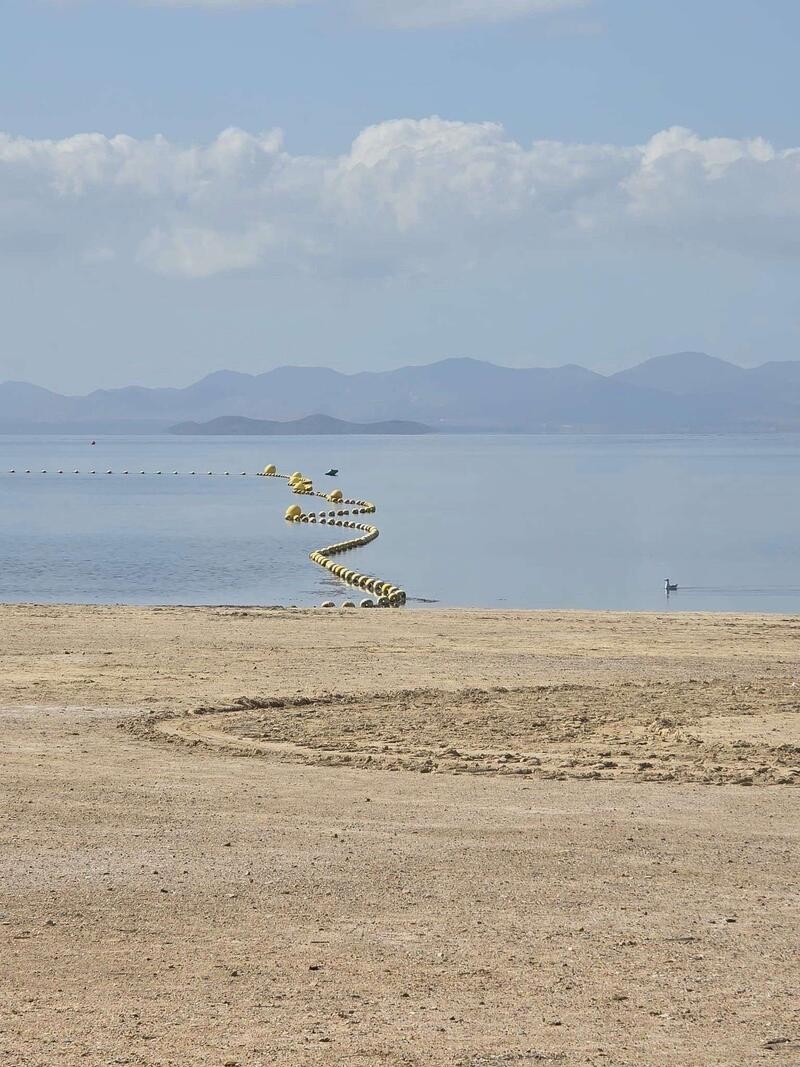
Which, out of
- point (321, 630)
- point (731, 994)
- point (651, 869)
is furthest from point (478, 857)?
point (321, 630)

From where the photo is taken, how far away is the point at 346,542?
176ft

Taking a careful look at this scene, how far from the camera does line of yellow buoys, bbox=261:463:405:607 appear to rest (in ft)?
123

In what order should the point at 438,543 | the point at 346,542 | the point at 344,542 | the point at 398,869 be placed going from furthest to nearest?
1. the point at 438,543
2. the point at 344,542
3. the point at 346,542
4. the point at 398,869

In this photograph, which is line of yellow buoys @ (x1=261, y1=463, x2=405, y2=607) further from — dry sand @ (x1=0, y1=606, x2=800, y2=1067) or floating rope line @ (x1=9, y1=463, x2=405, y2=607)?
dry sand @ (x1=0, y1=606, x2=800, y2=1067)

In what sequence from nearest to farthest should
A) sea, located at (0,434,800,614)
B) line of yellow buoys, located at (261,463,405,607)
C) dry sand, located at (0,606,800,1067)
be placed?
1. dry sand, located at (0,606,800,1067)
2. line of yellow buoys, located at (261,463,405,607)
3. sea, located at (0,434,800,614)

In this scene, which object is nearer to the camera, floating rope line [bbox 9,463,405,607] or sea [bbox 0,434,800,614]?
floating rope line [bbox 9,463,405,607]

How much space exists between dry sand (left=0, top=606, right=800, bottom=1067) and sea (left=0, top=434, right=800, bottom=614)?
19.7 m

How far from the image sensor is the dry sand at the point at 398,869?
7.24m

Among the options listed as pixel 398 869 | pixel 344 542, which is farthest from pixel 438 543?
pixel 398 869

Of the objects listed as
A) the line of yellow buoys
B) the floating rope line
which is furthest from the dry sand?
the floating rope line

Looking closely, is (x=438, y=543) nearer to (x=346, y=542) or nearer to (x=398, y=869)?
(x=346, y=542)

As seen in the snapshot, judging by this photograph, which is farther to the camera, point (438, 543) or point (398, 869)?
point (438, 543)

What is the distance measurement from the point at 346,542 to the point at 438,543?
4077 mm

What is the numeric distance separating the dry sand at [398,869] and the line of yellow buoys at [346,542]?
17697mm
